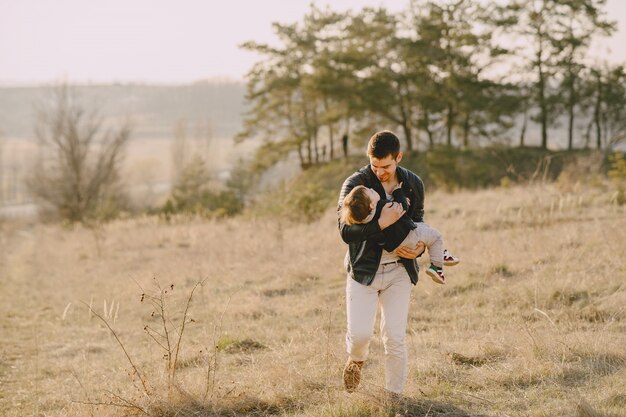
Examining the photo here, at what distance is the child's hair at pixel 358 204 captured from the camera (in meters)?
3.66

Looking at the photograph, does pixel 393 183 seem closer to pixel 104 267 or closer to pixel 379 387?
pixel 379 387

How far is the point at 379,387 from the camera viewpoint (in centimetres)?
409

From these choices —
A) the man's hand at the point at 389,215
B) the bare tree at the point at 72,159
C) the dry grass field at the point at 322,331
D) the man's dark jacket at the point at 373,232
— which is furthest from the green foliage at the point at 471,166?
the man's hand at the point at 389,215

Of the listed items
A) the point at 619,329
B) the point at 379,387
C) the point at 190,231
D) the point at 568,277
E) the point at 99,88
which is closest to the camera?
the point at 379,387

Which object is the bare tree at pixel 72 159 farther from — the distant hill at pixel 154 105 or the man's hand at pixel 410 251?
the distant hill at pixel 154 105

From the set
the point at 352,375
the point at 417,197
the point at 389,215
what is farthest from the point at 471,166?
the point at 389,215

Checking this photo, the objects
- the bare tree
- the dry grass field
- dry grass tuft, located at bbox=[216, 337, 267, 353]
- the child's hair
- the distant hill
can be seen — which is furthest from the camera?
the distant hill

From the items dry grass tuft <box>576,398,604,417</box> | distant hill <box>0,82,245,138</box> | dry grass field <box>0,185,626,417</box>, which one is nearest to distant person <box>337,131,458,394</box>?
dry grass field <box>0,185,626,417</box>

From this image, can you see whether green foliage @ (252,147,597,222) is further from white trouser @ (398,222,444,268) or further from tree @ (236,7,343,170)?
white trouser @ (398,222,444,268)

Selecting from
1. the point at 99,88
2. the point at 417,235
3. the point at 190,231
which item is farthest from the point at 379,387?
the point at 99,88

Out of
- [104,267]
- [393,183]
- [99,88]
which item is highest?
[99,88]

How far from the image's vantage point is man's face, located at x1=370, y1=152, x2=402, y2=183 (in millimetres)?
3814

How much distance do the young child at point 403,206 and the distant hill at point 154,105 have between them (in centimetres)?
13961

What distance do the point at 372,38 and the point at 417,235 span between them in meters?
28.1
